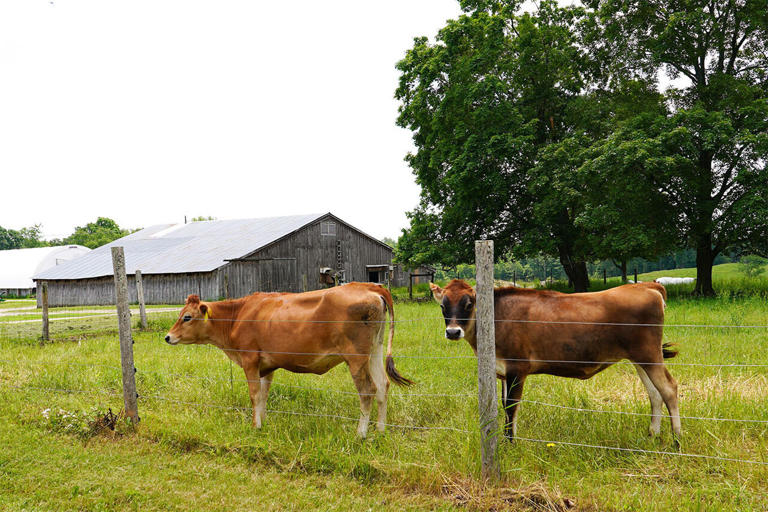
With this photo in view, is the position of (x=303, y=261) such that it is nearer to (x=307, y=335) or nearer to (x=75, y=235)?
(x=307, y=335)

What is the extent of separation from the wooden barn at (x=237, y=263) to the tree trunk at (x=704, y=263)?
54.3 feet

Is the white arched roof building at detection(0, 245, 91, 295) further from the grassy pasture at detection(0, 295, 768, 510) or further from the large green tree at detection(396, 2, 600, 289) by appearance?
the grassy pasture at detection(0, 295, 768, 510)

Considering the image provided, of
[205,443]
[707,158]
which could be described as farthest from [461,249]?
[205,443]

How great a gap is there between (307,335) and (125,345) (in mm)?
2277

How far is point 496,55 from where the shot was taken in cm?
2250

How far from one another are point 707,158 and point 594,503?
65.4ft

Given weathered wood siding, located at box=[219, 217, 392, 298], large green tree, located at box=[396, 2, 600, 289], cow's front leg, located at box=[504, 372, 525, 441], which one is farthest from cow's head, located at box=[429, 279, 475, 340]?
weathered wood siding, located at box=[219, 217, 392, 298]

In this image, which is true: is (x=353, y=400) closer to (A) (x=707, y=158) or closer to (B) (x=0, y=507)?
(B) (x=0, y=507)

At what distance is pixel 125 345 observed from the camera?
6.07 meters

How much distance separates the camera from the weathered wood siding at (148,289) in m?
26.8

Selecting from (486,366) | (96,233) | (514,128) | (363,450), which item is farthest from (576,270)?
(96,233)

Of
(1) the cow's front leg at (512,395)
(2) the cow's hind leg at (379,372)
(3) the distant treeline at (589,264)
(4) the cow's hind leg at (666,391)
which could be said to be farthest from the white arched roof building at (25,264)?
(4) the cow's hind leg at (666,391)

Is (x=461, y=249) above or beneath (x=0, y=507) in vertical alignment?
above

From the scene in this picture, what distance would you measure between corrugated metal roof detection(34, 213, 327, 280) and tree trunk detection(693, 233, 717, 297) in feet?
67.1
